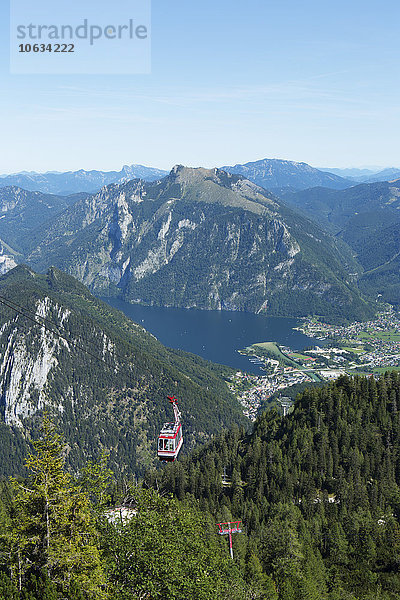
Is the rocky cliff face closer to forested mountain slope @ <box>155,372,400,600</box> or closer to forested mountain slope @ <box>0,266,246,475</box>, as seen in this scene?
forested mountain slope @ <box>0,266,246,475</box>

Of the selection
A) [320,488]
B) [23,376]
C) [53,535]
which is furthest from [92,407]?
[53,535]

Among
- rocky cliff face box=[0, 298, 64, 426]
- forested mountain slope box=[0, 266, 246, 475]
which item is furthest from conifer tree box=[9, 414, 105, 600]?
rocky cliff face box=[0, 298, 64, 426]

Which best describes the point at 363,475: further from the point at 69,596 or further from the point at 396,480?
the point at 69,596

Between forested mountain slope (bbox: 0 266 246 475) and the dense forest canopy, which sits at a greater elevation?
forested mountain slope (bbox: 0 266 246 475)

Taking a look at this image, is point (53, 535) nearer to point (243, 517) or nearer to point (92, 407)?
point (243, 517)

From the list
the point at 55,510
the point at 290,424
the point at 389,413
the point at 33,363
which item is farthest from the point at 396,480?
the point at 33,363

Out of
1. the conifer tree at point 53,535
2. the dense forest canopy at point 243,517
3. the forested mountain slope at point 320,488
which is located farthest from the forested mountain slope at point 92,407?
the conifer tree at point 53,535

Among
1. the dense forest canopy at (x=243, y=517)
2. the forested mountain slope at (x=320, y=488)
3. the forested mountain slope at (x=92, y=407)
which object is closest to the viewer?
the dense forest canopy at (x=243, y=517)

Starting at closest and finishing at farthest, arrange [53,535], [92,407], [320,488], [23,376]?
[53,535] → [320,488] → [92,407] → [23,376]

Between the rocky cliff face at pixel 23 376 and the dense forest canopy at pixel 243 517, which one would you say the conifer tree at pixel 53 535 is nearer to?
the dense forest canopy at pixel 243 517
